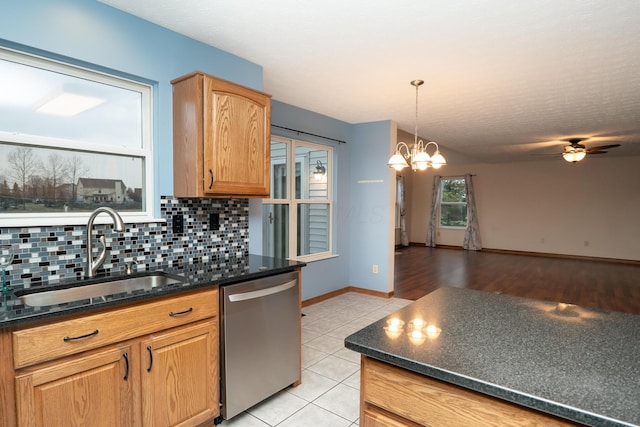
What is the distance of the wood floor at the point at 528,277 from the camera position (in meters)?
5.04

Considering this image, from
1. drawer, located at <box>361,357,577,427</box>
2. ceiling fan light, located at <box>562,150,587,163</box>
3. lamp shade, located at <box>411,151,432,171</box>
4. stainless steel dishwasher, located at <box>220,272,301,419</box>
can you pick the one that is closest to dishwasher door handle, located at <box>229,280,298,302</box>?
stainless steel dishwasher, located at <box>220,272,301,419</box>

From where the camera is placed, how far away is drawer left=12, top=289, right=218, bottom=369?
1.30 m

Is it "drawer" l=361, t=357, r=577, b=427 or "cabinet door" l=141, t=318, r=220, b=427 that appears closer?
"drawer" l=361, t=357, r=577, b=427

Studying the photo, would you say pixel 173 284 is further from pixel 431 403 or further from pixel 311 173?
pixel 311 173

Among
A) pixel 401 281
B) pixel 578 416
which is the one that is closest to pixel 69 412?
pixel 578 416

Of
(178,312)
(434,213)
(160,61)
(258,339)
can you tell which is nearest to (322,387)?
(258,339)

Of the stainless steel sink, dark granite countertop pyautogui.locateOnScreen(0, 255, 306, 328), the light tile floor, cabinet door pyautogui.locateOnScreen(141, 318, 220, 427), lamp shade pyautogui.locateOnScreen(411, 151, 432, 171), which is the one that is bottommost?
the light tile floor

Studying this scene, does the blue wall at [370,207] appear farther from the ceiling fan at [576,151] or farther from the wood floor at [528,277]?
the ceiling fan at [576,151]

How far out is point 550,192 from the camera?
866cm

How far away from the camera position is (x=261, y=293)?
2.09 meters

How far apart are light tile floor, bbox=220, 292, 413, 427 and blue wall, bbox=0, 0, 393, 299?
817mm

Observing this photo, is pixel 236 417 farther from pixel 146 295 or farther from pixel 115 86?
pixel 115 86

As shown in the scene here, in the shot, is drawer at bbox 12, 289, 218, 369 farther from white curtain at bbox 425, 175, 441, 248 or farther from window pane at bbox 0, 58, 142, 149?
white curtain at bbox 425, 175, 441, 248

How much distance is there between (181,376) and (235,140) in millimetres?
1444
